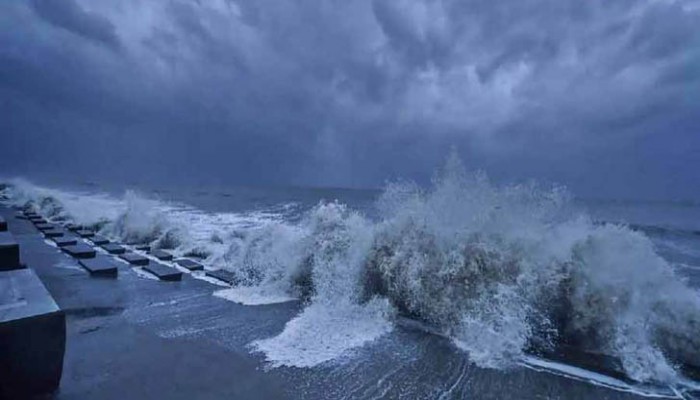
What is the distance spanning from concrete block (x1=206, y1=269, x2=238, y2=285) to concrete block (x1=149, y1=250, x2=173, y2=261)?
2021 mm

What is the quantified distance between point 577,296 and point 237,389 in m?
4.48

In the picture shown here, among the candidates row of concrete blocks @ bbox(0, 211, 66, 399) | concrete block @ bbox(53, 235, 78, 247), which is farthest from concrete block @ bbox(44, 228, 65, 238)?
row of concrete blocks @ bbox(0, 211, 66, 399)

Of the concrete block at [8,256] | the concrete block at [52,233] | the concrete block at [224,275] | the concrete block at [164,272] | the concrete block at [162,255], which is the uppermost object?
the concrete block at [8,256]

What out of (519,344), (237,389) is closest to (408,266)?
(519,344)

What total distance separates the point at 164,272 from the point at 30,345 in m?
4.62

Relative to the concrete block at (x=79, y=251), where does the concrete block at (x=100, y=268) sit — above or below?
below

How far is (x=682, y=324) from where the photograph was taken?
4.64 metres

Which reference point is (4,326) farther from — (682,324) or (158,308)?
(682,324)

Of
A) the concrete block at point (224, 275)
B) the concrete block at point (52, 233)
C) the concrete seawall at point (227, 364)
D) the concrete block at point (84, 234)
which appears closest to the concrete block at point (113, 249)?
the concrete block at point (52, 233)

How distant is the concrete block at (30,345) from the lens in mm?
2762

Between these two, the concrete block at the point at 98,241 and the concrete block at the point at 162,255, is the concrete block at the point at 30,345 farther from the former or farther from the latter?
the concrete block at the point at 98,241

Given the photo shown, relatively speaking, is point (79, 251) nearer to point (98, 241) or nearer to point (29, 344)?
point (98, 241)

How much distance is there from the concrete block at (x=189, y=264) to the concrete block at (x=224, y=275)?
49cm

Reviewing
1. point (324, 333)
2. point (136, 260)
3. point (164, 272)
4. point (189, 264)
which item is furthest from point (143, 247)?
point (324, 333)
